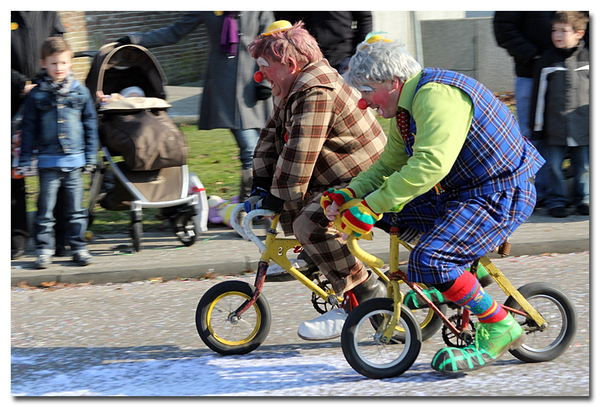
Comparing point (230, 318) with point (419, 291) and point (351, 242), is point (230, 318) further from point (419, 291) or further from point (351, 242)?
point (419, 291)

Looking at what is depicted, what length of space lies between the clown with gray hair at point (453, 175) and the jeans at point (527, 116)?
3.54 m

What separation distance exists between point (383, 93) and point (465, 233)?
758mm

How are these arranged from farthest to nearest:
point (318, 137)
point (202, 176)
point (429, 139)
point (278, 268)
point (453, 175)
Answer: point (202, 176)
point (278, 268)
point (318, 137)
point (453, 175)
point (429, 139)

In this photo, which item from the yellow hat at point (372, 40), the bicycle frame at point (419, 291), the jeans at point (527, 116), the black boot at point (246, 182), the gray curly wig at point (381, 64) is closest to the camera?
the gray curly wig at point (381, 64)

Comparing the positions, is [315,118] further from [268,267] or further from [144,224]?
[144,224]

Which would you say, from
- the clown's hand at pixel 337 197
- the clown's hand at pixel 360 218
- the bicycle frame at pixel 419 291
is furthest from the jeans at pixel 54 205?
the clown's hand at pixel 360 218

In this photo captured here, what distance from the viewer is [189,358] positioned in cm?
432

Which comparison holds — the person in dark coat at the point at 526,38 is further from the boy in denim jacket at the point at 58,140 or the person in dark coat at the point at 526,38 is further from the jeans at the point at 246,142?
the boy in denim jacket at the point at 58,140

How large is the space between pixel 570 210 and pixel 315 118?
3891 millimetres

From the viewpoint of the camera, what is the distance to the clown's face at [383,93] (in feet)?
12.0

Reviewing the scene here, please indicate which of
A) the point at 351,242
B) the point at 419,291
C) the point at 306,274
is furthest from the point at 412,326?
the point at 306,274

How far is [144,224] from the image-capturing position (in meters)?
7.33

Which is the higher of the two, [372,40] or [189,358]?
[372,40]

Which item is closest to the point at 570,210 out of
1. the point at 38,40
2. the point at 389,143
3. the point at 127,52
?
the point at 389,143
